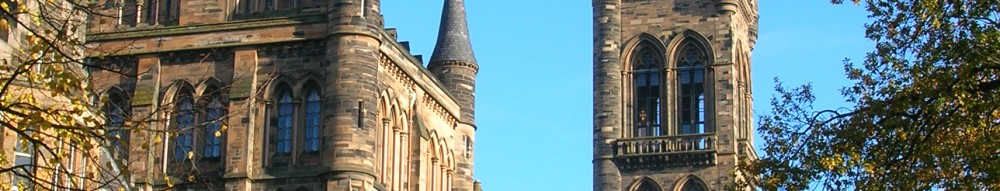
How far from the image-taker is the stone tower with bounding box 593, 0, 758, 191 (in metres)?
71.6

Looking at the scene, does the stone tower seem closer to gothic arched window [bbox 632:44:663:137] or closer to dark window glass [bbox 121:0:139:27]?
gothic arched window [bbox 632:44:663:137]

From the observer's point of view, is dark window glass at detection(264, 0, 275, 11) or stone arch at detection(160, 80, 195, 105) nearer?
stone arch at detection(160, 80, 195, 105)

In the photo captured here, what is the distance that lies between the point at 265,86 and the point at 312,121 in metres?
1.42

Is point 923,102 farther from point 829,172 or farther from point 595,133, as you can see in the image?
point 595,133

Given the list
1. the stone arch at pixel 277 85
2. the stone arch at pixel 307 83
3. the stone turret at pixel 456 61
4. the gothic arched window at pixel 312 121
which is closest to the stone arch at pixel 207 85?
the stone arch at pixel 277 85

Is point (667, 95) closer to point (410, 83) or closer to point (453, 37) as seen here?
point (453, 37)

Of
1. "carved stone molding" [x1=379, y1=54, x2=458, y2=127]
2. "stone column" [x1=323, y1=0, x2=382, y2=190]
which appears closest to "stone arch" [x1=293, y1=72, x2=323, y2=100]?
"stone column" [x1=323, y1=0, x2=382, y2=190]

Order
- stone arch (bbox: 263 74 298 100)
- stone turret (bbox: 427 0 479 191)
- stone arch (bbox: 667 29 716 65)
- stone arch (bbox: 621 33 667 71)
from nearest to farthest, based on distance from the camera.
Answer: stone arch (bbox: 263 74 298 100), stone turret (bbox: 427 0 479 191), stone arch (bbox: 667 29 716 65), stone arch (bbox: 621 33 667 71)

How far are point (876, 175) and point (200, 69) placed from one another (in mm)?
25128

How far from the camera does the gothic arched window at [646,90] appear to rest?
7312 cm

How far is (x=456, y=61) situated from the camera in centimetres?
6028

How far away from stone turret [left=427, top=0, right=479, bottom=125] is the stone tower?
12688 mm

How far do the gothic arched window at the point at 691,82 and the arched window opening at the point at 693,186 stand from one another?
2.15 metres

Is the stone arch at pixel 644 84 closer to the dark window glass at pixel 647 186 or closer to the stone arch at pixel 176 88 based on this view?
the dark window glass at pixel 647 186
